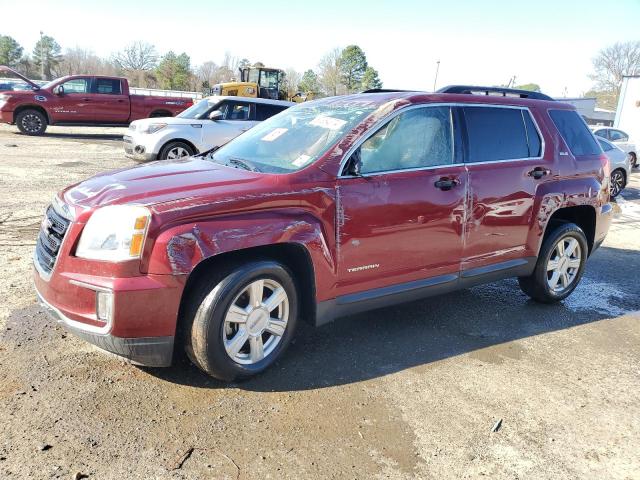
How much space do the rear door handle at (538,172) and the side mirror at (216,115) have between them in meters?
7.63

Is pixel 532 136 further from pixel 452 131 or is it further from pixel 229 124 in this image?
pixel 229 124

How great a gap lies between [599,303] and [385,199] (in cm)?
303

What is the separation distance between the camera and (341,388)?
130 inches

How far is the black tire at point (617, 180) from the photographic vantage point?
42.0ft

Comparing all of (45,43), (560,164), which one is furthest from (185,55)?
(560,164)


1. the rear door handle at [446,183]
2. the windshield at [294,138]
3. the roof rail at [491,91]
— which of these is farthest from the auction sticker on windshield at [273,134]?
the roof rail at [491,91]

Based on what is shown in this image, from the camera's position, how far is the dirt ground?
2.60 m

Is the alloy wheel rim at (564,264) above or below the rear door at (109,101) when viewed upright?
below

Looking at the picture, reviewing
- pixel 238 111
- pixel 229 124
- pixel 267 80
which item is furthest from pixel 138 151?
pixel 267 80

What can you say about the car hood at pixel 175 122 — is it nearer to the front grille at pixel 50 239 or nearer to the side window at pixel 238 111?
the side window at pixel 238 111

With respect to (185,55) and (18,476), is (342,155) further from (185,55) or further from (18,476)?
(185,55)

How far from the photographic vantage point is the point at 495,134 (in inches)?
171

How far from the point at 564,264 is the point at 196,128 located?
815 centimetres

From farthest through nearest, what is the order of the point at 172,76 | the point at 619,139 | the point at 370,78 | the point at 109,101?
the point at 370,78
the point at 172,76
the point at 619,139
the point at 109,101
